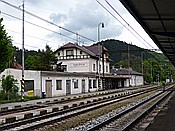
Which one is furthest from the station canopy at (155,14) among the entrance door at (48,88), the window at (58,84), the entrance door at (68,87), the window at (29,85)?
the entrance door at (68,87)

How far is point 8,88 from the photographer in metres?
34.2

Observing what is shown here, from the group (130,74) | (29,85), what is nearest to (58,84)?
(29,85)

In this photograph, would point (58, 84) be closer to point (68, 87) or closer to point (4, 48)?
point (68, 87)

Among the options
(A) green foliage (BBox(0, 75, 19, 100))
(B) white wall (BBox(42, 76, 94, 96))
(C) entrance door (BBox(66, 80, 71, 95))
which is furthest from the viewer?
(C) entrance door (BBox(66, 80, 71, 95))

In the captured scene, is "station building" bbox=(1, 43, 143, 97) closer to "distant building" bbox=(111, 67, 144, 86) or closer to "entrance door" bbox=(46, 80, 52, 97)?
"entrance door" bbox=(46, 80, 52, 97)

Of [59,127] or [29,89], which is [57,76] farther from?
[59,127]

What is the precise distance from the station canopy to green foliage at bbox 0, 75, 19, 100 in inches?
661

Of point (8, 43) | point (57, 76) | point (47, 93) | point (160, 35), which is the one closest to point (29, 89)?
point (47, 93)

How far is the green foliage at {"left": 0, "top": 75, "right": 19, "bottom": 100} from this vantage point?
34.2 metres

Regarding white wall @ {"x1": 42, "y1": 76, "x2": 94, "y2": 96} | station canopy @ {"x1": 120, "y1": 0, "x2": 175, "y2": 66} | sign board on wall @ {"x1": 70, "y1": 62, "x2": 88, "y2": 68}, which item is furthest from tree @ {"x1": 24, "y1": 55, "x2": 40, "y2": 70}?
station canopy @ {"x1": 120, "y1": 0, "x2": 175, "y2": 66}

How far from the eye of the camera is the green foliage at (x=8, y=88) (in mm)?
34222

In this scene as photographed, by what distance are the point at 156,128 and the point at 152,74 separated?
386 ft

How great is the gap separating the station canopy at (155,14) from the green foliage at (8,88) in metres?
16.8

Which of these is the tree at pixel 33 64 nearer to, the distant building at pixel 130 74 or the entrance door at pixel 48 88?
the entrance door at pixel 48 88
